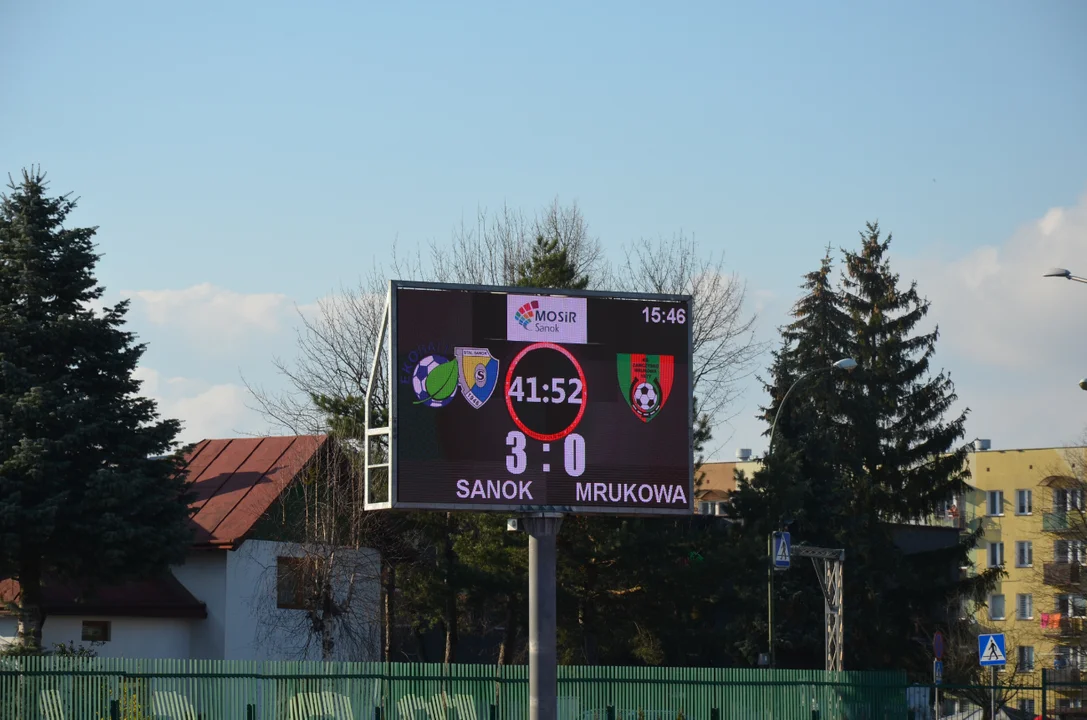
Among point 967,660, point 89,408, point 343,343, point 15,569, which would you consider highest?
point 343,343

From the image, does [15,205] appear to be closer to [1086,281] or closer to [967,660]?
[1086,281]

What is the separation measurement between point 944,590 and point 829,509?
6.66 m

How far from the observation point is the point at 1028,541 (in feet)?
246

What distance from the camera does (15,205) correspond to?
32.9 meters

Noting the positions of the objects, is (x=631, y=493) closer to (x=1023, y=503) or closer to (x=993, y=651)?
(x=993, y=651)

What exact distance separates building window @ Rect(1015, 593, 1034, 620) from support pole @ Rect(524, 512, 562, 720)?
5594 cm

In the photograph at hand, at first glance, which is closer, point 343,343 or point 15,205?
point 15,205

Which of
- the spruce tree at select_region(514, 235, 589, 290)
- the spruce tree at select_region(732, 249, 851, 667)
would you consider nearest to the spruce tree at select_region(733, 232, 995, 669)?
the spruce tree at select_region(732, 249, 851, 667)

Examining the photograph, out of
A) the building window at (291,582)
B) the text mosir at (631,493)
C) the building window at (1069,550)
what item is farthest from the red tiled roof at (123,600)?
the building window at (1069,550)

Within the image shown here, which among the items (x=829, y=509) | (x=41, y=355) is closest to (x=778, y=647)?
(x=829, y=509)

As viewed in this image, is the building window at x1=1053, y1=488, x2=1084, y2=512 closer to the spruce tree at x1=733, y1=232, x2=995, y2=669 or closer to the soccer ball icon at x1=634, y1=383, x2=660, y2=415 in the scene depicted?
the spruce tree at x1=733, y1=232, x2=995, y2=669

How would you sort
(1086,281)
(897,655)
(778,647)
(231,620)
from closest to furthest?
(1086,281) < (231,620) < (778,647) < (897,655)

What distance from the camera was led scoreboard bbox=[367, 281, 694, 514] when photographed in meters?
20.7

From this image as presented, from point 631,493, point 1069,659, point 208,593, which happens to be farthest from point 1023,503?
point 631,493
